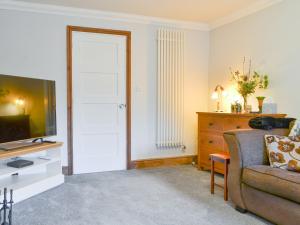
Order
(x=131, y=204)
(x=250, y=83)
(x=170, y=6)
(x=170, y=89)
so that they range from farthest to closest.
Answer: (x=170, y=89), (x=170, y=6), (x=250, y=83), (x=131, y=204)

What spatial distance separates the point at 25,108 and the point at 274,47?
312 centimetres

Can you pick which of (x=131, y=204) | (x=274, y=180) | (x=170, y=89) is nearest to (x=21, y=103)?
(x=131, y=204)

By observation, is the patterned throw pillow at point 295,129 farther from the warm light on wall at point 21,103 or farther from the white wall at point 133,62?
the warm light on wall at point 21,103

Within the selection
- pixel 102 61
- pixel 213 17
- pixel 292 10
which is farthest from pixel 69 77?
A: pixel 292 10

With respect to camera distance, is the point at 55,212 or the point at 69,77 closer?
the point at 55,212

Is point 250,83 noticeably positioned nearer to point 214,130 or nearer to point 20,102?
point 214,130

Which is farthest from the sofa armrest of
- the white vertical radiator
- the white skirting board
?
the white skirting board

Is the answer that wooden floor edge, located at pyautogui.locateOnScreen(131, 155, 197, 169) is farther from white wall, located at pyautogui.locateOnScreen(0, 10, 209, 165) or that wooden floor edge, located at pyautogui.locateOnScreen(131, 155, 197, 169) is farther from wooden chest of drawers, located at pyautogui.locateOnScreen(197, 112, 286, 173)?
wooden chest of drawers, located at pyautogui.locateOnScreen(197, 112, 286, 173)

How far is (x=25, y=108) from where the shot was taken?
9.64ft

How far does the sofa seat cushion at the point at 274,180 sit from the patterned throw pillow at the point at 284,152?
117 mm

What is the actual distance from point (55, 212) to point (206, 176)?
6.83 feet

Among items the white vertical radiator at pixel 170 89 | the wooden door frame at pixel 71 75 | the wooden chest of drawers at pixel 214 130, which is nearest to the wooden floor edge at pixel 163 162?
the white vertical radiator at pixel 170 89

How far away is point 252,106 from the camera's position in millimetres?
3633

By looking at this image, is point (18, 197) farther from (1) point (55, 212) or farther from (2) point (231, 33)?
(2) point (231, 33)
